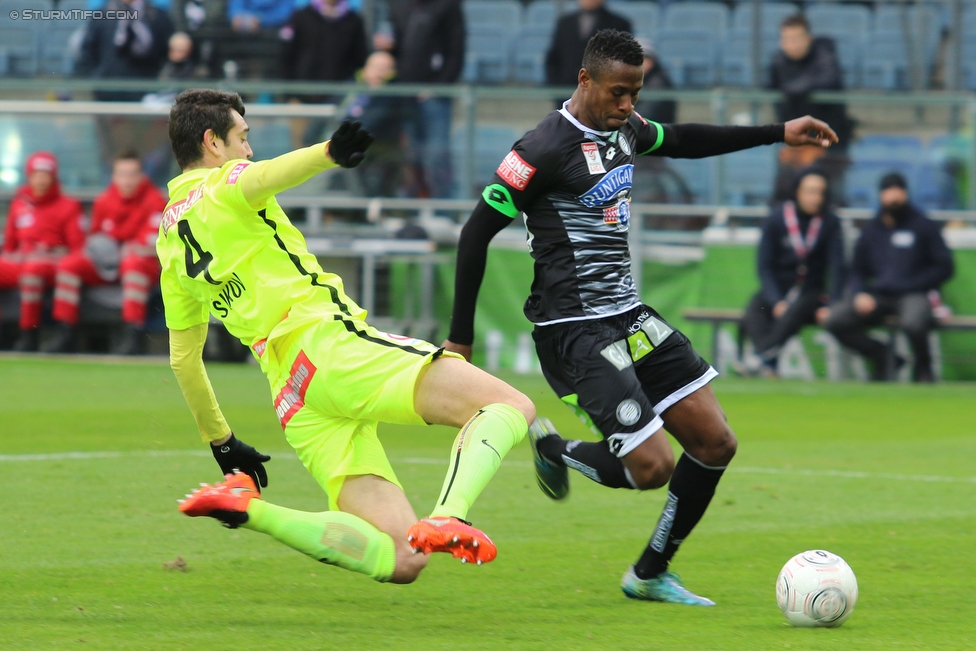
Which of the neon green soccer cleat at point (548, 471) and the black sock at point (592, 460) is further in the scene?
the neon green soccer cleat at point (548, 471)

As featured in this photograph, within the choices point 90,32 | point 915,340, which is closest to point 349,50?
point 90,32

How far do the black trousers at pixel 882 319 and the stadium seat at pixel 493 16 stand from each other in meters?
7.47

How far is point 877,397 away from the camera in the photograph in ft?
40.0

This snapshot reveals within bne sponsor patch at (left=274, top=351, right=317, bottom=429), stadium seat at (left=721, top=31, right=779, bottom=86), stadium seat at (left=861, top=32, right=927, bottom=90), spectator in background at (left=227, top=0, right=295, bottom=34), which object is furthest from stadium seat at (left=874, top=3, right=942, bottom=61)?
bne sponsor patch at (left=274, top=351, right=317, bottom=429)

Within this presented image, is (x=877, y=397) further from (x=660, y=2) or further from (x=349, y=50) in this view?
(x=660, y=2)

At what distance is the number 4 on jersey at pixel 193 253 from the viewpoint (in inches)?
188

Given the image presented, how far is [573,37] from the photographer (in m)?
14.0

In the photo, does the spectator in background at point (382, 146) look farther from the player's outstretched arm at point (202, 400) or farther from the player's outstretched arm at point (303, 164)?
the player's outstretched arm at point (303, 164)

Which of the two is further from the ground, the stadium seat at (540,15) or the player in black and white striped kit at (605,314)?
the stadium seat at (540,15)

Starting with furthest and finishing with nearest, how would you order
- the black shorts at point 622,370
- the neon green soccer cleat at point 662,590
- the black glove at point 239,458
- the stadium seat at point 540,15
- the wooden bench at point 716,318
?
the stadium seat at point 540,15 < the wooden bench at point 716,318 < the black glove at point 239,458 < the neon green soccer cleat at point 662,590 < the black shorts at point 622,370

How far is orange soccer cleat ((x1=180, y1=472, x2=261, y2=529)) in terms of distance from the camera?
4.13 m

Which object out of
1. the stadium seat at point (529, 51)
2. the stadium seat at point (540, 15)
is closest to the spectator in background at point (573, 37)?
the stadium seat at point (529, 51)

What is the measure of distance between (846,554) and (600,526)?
1269 mm
